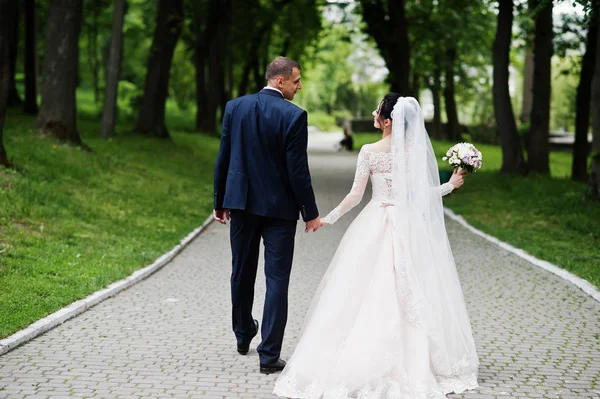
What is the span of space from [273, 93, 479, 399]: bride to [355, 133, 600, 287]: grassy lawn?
184 inches

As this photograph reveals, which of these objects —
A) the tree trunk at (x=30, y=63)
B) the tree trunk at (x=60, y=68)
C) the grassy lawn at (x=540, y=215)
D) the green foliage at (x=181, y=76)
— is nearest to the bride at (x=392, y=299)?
the grassy lawn at (x=540, y=215)

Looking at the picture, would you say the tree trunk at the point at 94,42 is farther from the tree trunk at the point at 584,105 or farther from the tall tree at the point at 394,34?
the tree trunk at the point at 584,105

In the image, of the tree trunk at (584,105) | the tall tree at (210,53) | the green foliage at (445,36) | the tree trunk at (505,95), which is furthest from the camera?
the green foliage at (445,36)

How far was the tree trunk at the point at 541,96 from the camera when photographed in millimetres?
23750

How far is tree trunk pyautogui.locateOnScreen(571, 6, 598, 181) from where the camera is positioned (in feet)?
77.3

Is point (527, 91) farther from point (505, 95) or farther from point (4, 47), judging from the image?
point (4, 47)

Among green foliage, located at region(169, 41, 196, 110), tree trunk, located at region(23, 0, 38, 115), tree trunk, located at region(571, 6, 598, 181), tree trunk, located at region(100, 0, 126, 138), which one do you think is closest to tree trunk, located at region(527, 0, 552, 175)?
tree trunk, located at region(571, 6, 598, 181)

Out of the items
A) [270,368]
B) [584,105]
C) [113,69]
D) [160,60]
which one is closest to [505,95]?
[584,105]

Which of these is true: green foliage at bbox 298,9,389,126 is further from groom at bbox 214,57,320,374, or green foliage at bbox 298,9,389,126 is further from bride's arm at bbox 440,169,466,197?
groom at bbox 214,57,320,374

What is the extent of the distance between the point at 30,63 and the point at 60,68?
11619mm

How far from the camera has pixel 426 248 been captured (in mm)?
6508

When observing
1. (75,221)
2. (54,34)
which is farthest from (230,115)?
(54,34)

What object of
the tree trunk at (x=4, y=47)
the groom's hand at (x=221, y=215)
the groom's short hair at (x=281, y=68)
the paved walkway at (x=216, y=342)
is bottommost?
the paved walkway at (x=216, y=342)

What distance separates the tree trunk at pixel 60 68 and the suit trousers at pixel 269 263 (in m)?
13.5
